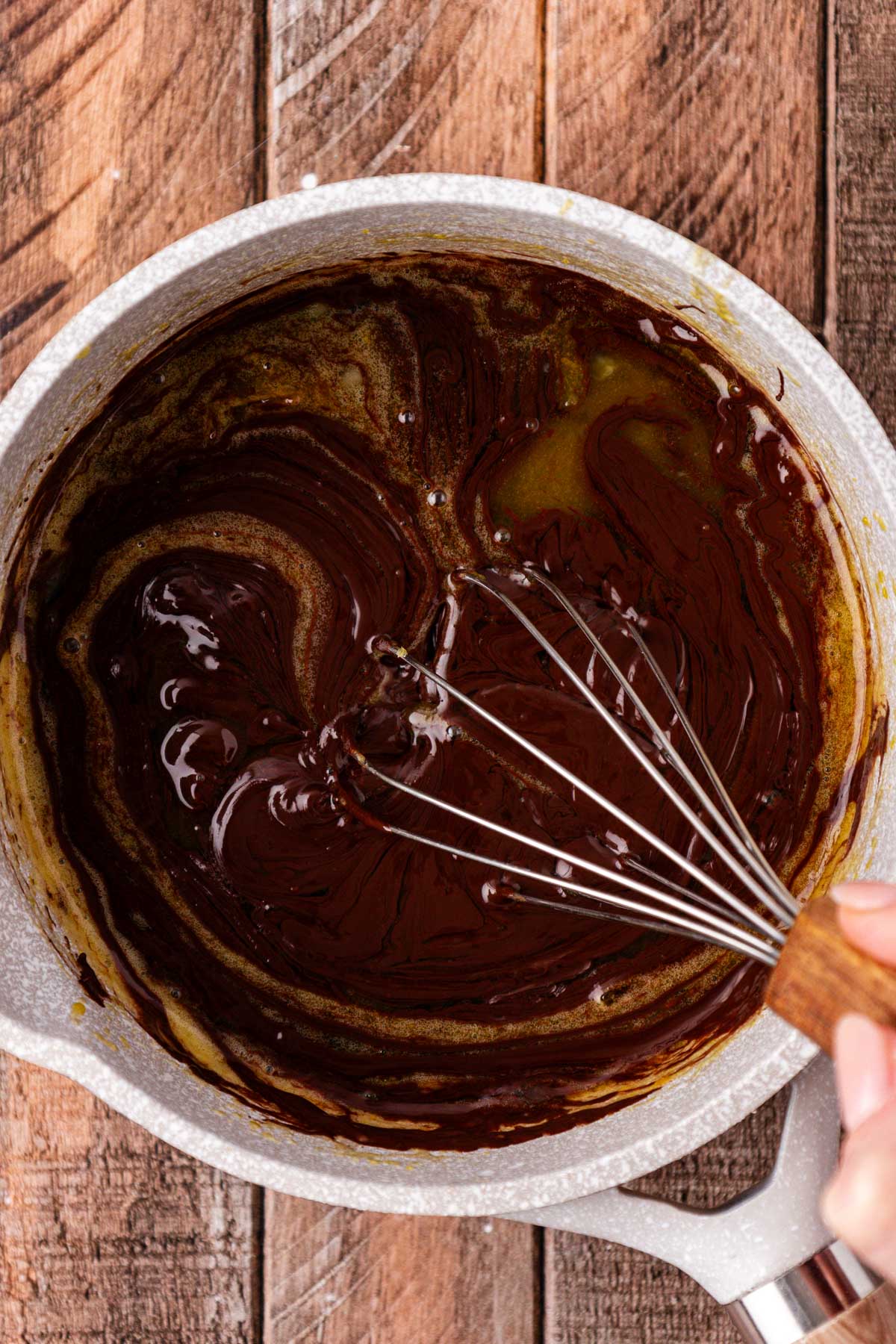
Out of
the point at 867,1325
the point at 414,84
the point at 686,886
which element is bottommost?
the point at 867,1325

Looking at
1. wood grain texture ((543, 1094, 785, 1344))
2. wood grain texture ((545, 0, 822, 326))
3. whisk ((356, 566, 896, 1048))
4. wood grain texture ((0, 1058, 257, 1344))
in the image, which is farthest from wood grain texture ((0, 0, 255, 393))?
wood grain texture ((543, 1094, 785, 1344))

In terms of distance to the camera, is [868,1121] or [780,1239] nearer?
Result: [868,1121]

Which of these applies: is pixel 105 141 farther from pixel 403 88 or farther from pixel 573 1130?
pixel 573 1130

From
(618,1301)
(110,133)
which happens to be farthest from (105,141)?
(618,1301)

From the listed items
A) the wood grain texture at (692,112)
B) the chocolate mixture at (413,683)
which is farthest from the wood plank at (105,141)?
the wood grain texture at (692,112)

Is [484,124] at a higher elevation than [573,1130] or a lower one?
higher

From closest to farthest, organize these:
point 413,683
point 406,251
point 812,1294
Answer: point 812,1294 → point 406,251 → point 413,683
